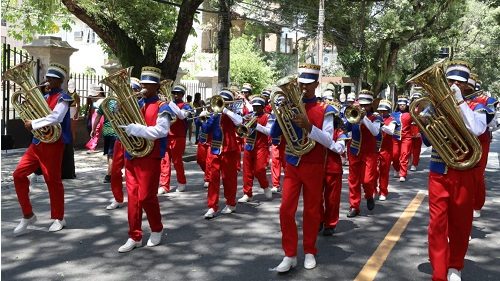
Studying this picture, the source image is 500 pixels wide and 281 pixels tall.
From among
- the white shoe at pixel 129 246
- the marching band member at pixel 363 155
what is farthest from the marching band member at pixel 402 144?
the white shoe at pixel 129 246

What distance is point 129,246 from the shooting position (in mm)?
5871

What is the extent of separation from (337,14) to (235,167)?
20.8m

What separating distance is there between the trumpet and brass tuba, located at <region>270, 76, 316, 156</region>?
2.37 metres

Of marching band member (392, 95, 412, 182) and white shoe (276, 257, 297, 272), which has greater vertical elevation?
marching band member (392, 95, 412, 182)

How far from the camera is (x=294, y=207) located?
5.20 m

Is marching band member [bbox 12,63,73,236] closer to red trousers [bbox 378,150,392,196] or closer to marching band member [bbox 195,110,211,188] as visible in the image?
marching band member [bbox 195,110,211,188]

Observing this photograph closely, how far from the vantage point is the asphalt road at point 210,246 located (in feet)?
17.1

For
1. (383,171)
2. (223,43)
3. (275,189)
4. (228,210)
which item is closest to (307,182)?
(228,210)

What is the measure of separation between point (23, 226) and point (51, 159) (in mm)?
854

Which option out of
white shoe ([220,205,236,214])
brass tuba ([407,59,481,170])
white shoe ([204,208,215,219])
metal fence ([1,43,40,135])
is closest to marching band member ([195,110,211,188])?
white shoe ([220,205,236,214])

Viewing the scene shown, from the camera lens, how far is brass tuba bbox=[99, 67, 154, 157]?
19.1 feet

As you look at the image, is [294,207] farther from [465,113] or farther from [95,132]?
[95,132]

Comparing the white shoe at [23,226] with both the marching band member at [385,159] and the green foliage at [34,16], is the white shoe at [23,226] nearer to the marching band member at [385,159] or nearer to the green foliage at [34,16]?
the marching band member at [385,159]

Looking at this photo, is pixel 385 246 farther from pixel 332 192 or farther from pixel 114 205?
pixel 114 205
